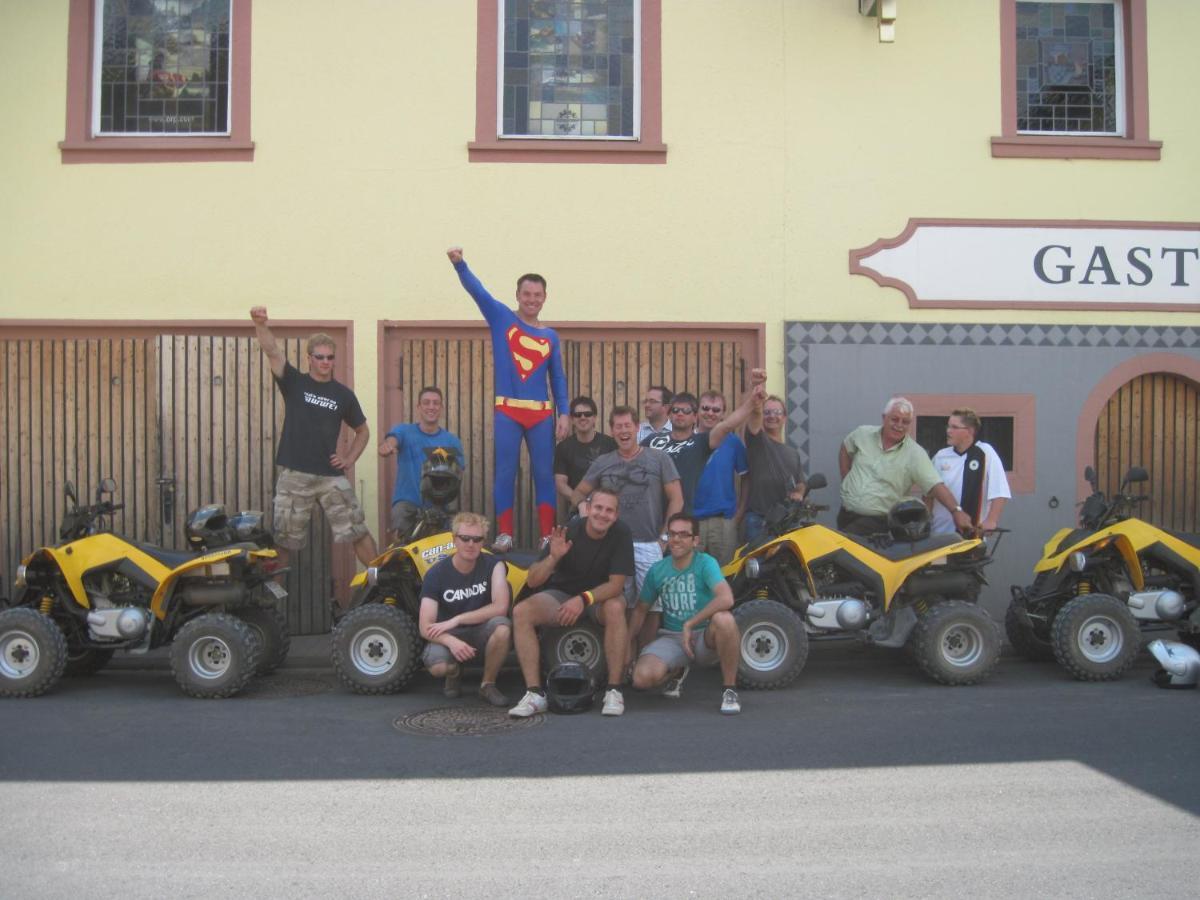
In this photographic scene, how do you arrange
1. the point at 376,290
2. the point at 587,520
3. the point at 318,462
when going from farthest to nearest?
the point at 376,290
the point at 318,462
the point at 587,520

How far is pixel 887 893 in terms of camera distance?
4211 mm

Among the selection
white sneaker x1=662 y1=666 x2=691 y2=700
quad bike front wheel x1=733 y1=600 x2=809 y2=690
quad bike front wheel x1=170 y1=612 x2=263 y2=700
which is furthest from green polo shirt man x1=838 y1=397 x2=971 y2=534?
quad bike front wheel x1=170 y1=612 x2=263 y2=700

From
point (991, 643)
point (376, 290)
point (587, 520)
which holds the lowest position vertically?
point (991, 643)

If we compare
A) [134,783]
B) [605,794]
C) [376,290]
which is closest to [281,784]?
[134,783]

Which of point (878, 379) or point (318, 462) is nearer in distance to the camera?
point (318, 462)

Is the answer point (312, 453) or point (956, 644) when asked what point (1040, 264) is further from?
point (312, 453)

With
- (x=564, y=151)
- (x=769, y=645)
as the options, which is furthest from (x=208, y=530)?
(x=564, y=151)

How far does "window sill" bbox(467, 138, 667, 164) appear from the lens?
10.0 m

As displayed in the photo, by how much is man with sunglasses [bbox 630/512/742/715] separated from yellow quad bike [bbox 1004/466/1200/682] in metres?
2.34

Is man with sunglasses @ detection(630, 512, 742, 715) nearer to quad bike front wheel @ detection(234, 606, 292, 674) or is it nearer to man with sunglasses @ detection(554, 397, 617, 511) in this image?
A: man with sunglasses @ detection(554, 397, 617, 511)

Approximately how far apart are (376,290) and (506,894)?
668 centimetres

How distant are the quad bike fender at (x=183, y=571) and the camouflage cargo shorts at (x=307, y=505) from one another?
935 mm

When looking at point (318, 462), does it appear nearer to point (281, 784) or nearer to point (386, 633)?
point (386, 633)

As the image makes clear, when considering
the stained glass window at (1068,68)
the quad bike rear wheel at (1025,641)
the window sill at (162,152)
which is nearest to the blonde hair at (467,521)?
the quad bike rear wheel at (1025,641)
